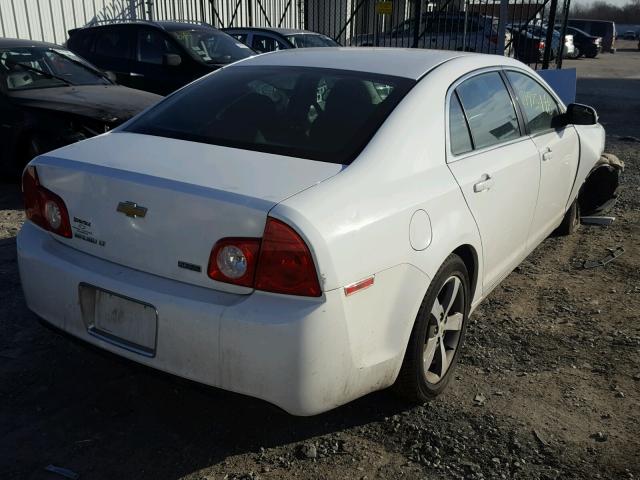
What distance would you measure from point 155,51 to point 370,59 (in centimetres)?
646

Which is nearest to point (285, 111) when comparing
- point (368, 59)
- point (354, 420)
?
point (368, 59)

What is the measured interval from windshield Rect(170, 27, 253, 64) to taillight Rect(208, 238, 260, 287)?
286 inches

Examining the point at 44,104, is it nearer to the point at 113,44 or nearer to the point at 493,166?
the point at 113,44

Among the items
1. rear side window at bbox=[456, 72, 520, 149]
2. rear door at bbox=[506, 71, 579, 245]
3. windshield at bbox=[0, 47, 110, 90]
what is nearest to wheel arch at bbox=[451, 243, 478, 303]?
rear side window at bbox=[456, 72, 520, 149]

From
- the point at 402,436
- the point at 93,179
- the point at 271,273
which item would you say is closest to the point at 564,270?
the point at 402,436

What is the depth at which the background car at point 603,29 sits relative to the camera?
38.4 meters

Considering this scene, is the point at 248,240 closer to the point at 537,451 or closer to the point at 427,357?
the point at 427,357

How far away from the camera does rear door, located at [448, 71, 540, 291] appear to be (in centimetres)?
305

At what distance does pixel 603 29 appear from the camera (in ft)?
127

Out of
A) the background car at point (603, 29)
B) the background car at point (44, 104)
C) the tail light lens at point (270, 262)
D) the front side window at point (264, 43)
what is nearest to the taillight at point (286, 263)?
the tail light lens at point (270, 262)

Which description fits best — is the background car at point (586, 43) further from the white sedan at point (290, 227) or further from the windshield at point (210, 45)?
the white sedan at point (290, 227)

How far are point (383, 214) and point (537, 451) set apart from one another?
48.6 inches

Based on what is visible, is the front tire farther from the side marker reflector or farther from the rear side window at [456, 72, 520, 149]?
the rear side window at [456, 72, 520, 149]

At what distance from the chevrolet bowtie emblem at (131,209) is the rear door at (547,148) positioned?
8.11 ft
